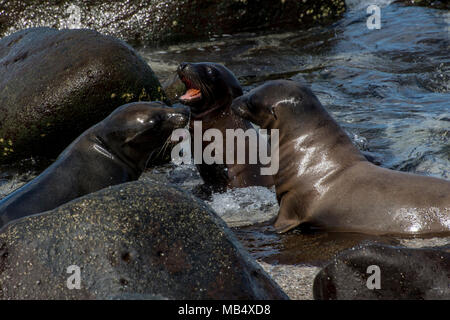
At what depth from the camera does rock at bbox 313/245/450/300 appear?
143 inches

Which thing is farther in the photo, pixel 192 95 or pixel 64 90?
pixel 64 90

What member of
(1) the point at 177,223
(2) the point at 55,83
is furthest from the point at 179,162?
(1) the point at 177,223

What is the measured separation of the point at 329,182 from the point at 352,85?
5.32 metres

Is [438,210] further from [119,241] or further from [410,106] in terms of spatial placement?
[410,106]

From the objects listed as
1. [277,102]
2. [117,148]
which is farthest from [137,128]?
[277,102]

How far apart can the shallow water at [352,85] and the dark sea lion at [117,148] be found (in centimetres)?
90

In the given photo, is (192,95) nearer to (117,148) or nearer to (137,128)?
(137,128)

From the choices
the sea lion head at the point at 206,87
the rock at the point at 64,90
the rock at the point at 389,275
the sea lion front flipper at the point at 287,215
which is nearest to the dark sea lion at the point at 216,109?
the sea lion head at the point at 206,87

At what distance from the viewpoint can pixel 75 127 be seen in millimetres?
8070

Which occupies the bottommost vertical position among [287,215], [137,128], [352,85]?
[287,215]

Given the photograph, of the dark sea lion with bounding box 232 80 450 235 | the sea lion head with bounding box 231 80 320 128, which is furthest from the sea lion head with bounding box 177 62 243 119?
the sea lion head with bounding box 231 80 320 128

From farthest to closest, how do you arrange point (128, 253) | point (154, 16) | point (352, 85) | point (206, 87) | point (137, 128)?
point (154, 16)
point (352, 85)
point (206, 87)
point (137, 128)
point (128, 253)

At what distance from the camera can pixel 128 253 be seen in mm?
3295

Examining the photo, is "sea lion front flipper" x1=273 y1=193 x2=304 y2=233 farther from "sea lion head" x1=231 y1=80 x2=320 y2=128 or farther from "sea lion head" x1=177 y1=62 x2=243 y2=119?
"sea lion head" x1=177 y1=62 x2=243 y2=119
